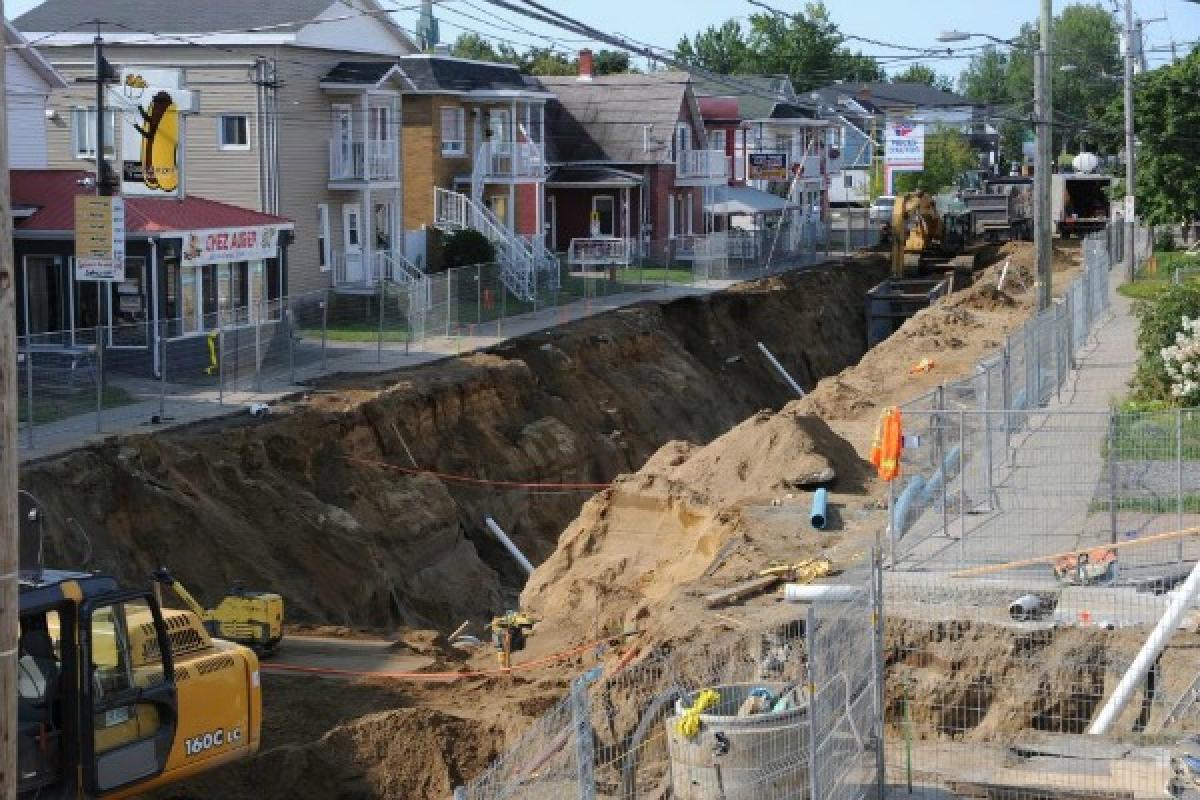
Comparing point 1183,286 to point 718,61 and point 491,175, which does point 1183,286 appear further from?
point 718,61

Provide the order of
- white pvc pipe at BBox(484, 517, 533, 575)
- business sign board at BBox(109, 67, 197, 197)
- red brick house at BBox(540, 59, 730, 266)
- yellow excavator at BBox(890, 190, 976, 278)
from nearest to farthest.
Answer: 1. white pvc pipe at BBox(484, 517, 533, 575)
2. business sign board at BBox(109, 67, 197, 197)
3. yellow excavator at BBox(890, 190, 976, 278)
4. red brick house at BBox(540, 59, 730, 266)

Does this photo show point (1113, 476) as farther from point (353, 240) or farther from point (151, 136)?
point (353, 240)

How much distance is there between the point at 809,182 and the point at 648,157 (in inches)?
795

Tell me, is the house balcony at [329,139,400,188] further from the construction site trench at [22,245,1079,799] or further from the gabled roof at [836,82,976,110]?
the gabled roof at [836,82,976,110]

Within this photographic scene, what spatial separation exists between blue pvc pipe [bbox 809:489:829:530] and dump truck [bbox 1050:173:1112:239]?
6052 cm

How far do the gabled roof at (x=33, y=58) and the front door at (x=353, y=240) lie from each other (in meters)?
11.4

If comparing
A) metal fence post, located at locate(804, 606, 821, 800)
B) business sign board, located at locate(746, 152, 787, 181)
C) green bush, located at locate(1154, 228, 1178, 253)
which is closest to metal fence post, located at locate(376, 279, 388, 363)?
metal fence post, located at locate(804, 606, 821, 800)

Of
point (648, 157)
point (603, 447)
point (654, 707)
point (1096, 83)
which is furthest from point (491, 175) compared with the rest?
point (1096, 83)

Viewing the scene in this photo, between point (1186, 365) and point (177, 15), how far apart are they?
28.7m

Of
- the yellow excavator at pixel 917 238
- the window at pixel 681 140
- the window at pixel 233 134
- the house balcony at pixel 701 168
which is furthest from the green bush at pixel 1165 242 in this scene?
the window at pixel 233 134

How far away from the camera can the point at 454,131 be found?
57.3m

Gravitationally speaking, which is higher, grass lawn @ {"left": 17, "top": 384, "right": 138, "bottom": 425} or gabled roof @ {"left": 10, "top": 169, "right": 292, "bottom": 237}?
gabled roof @ {"left": 10, "top": 169, "right": 292, "bottom": 237}

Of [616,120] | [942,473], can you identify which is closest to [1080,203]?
[616,120]

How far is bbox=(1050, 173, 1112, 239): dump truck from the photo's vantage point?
8325cm
